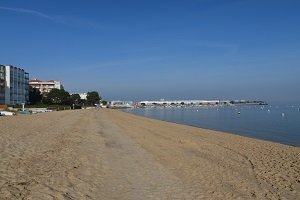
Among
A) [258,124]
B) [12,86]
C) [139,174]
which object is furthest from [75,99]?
[139,174]

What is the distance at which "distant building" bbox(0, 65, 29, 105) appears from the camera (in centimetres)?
13612

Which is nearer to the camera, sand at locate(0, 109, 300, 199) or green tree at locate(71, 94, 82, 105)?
sand at locate(0, 109, 300, 199)

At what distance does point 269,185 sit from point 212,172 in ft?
7.23

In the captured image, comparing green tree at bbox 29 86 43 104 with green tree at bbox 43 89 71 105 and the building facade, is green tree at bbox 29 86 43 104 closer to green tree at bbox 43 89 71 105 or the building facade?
green tree at bbox 43 89 71 105

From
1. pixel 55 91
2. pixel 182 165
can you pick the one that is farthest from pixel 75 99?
pixel 182 165

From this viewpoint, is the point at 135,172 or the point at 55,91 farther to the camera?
the point at 55,91

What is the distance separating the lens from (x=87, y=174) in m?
11.5

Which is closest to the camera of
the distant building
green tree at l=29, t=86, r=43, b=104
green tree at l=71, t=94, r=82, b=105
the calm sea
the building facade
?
the calm sea

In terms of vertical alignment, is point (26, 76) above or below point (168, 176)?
above

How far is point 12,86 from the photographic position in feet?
463

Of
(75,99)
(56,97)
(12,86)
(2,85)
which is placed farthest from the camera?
Answer: (75,99)

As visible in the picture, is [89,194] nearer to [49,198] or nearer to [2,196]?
[49,198]

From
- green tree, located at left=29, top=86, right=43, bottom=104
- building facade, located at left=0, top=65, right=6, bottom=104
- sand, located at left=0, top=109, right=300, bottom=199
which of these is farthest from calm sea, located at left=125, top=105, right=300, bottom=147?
green tree, located at left=29, top=86, right=43, bottom=104

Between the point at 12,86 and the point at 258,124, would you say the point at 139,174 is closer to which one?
the point at 258,124
